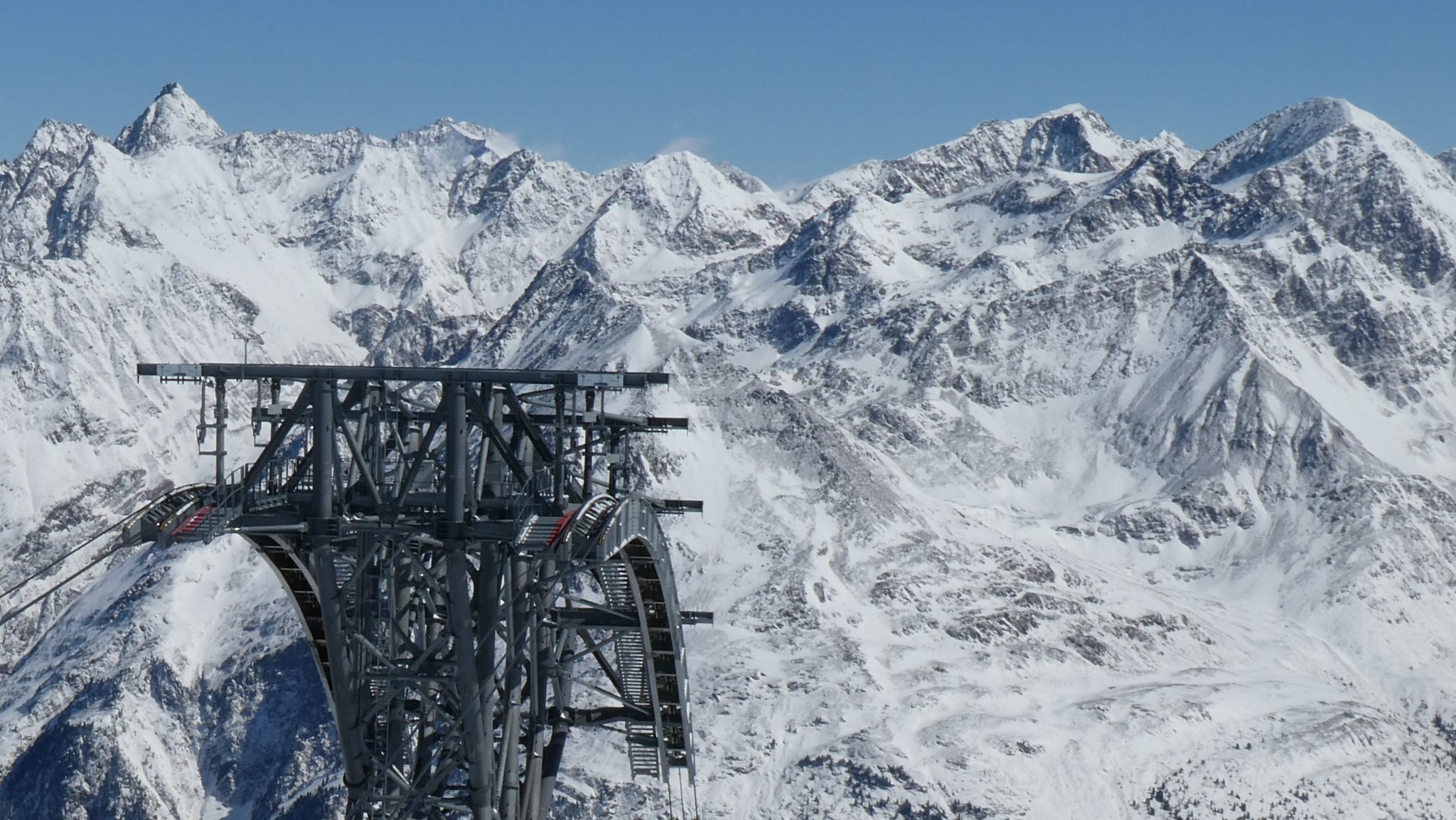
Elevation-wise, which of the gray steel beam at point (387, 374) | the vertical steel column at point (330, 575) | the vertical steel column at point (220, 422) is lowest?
the vertical steel column at point (330, 575)

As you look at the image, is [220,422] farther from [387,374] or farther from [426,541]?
[426,541]

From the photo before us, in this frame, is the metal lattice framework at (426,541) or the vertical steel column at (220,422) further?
the vertical steel column at (220,422)

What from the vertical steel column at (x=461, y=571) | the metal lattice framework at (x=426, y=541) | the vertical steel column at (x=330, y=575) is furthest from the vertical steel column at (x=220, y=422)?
the vertical steel column at (x=461, y=571)

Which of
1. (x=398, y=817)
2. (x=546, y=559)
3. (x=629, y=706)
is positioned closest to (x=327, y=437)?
(x=546, y=559)

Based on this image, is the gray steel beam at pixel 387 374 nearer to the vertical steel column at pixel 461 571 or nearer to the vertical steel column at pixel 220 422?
the vertical steel column at pixel 220 422

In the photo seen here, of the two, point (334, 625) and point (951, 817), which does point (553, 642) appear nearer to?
point (334, 625)

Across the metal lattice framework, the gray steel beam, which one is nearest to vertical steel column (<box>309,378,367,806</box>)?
the metal lattice framework

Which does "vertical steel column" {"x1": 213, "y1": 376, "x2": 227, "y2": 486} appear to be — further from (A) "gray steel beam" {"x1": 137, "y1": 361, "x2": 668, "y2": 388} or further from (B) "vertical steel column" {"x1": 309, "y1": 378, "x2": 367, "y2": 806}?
(B) "vertical steel column" {"x1": 309, "y1": 378, "x2": 367, "y2": 806}
